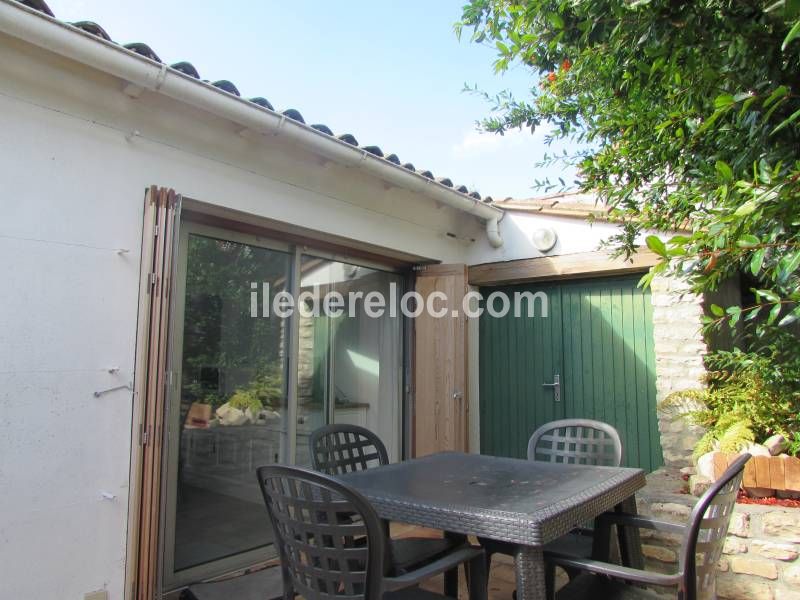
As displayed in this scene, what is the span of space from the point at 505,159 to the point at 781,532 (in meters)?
3.26

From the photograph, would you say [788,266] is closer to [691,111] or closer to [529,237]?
[691,111]

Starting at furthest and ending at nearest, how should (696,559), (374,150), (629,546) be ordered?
(374,150), (629,546), (696,559)

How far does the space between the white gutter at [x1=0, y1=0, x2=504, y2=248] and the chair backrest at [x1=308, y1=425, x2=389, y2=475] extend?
1.88 m

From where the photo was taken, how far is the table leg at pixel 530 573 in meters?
1.89

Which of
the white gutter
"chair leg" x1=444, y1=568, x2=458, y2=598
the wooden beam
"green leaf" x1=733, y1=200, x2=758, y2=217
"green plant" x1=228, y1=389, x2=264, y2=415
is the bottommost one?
"chair leg" x1=444, y1=568, x2=458, y2=598

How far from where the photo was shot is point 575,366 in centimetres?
521

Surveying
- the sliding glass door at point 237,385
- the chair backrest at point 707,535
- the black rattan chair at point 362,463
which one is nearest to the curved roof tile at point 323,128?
the sliding glass door at point 237,385

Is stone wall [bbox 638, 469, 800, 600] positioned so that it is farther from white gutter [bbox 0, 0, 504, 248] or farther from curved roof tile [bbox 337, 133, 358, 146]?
curved roof tile [bbox 337, 133, 358, 146]

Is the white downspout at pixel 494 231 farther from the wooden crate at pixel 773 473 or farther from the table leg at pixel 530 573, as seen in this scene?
the table leg at pixel 530 573

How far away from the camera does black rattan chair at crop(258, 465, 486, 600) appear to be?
1754 millimetres

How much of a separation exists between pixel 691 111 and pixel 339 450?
2284 millimetres

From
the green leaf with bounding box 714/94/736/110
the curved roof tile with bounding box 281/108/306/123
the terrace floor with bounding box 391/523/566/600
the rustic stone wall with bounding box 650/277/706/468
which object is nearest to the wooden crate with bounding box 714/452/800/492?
the rustic stone wall with bounding box 650/277/706/468

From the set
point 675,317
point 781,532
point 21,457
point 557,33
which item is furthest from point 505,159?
point 21,457

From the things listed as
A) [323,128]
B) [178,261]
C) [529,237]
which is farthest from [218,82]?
[529,237]
